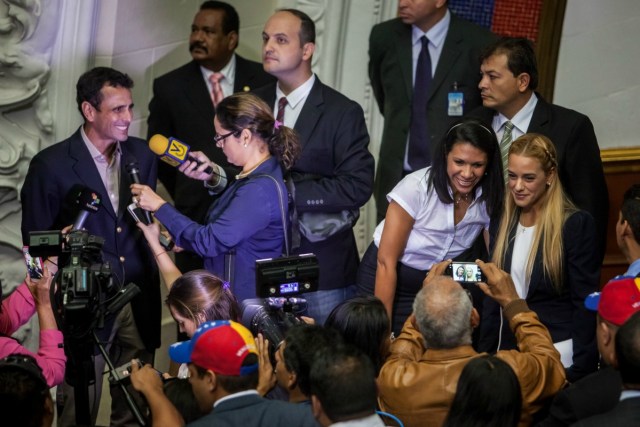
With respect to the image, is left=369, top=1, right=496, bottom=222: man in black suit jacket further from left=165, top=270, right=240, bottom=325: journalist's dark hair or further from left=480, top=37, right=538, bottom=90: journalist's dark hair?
left=165, top=270, right=240, bottom=325: journalist's dark hair

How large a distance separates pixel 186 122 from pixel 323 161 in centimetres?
88

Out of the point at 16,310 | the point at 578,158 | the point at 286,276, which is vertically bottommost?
the point at 16,310

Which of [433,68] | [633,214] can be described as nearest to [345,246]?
[433,68]

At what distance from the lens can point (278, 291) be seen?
4.00m

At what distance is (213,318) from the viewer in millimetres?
4031

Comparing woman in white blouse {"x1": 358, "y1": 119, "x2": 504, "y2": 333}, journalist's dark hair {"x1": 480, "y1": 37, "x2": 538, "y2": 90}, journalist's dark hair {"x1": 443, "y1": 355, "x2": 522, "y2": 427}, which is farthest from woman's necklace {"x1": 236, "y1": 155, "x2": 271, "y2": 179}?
journalist's dark hair {"x1": 443, "y1": 355, "x2": 522, "y2": 427}

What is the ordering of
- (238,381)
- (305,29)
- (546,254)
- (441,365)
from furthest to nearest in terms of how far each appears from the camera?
(305,29) → (546,254) → (441,365) → (238,381)

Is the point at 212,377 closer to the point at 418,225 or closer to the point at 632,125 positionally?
the point at 418,225

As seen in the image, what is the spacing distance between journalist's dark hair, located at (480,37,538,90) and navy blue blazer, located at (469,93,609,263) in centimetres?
21

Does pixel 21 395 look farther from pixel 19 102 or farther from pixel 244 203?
pixel 19 102

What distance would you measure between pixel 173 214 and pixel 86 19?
59.3 inches

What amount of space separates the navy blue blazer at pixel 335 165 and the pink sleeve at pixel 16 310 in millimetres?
1271

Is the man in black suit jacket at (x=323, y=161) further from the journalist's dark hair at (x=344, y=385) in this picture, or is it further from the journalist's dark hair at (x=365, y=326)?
the journalist's dark hair at (x=344, y=385)

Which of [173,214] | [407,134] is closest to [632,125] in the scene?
[407,134]
